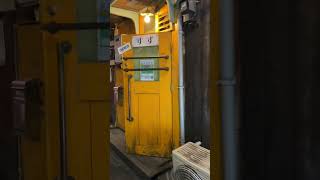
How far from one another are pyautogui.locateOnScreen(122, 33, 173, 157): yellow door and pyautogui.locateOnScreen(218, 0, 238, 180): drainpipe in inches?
205

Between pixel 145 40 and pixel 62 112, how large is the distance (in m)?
5.36

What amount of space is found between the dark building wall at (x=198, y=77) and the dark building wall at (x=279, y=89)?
3620mm

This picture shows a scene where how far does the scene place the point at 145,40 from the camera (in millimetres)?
7438

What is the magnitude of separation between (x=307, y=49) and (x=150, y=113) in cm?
585

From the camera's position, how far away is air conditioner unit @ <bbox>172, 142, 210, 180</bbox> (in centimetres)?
433

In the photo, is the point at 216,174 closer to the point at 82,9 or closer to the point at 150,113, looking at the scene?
the point at 82,9

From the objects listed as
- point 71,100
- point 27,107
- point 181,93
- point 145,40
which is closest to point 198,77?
point 181,93

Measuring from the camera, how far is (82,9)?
2244 mm

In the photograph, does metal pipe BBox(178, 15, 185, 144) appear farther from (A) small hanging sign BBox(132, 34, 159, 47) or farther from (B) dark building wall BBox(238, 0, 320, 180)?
(B) dark building wall BBox(238, 0, 320, 180)

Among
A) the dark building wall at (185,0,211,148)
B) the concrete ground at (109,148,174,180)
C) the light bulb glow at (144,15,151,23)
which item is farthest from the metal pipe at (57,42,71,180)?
the light bulb glow at (144,15,151,23)

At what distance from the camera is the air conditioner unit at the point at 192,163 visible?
14.2 feet

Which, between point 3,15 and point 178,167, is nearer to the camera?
point 3,15

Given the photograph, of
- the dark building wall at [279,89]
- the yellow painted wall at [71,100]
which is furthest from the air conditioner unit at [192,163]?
the dark building wall at [279,89]

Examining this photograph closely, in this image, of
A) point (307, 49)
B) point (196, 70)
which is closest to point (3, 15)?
point (307, 49)
